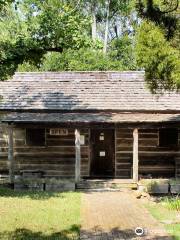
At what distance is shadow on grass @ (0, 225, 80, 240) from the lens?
11.4 m

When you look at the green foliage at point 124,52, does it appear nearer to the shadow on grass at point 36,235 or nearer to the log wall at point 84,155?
the log wall at point 84,155

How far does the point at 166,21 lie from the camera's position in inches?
578

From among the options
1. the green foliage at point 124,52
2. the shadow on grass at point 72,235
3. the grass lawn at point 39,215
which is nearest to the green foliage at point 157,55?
the shadow on grass at point 72,235

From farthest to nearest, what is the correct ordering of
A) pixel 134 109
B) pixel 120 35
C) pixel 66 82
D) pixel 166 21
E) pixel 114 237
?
pixel 120 35
pixel 66 82
pixel 134 109
pixel 166 21
pixel 114 237

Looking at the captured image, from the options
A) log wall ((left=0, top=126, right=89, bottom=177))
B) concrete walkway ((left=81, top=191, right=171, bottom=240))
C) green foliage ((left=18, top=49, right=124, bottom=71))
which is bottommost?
concrete walkway ((left=81, top=191, right=171, bottom=240))

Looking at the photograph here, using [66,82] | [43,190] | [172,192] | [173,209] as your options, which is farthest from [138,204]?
[66,82]

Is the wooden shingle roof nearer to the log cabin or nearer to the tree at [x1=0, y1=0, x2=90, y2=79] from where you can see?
the log cabin

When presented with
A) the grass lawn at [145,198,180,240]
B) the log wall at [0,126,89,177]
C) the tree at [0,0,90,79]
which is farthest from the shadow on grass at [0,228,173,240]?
the log wall at [0,126,89,177]

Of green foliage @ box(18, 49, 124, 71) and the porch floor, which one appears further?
green foliage @ box(18, 49, 124, 71)

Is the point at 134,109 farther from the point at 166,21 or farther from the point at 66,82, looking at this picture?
the point at 166,21

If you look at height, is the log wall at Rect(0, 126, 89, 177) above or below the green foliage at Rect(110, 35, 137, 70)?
below

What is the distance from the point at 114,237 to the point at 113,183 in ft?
33.7

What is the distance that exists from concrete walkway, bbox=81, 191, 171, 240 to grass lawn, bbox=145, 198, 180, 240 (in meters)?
0.18

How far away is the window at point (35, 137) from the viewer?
82.1 feet
